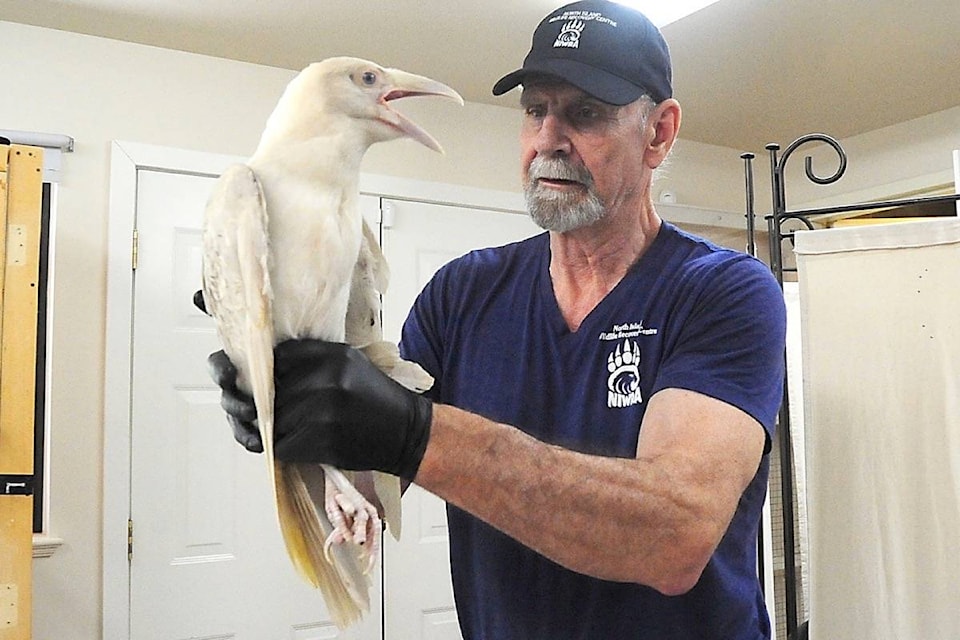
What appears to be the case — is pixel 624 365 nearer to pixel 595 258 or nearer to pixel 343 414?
pixel 595 258

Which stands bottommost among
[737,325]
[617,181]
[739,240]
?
[737,325]

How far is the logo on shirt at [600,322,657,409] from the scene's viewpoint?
4.14ft

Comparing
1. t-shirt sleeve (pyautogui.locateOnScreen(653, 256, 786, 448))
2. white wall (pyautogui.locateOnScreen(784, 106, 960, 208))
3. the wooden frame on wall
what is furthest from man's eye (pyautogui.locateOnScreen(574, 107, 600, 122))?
white wall (pyautogui.locateOnScreen(784, 106, 960, 208))

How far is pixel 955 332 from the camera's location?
206cm

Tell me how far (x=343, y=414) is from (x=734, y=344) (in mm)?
500

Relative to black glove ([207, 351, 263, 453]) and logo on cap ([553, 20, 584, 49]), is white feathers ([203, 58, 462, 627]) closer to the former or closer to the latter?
black glove ([207, 351, 263, 453])

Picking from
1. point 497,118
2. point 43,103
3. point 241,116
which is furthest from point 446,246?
point 43,103

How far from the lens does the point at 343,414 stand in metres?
0.90

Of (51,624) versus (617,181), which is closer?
(617,181)

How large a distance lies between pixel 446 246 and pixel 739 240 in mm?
1535

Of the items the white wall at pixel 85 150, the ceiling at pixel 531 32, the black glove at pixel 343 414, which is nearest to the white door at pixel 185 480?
the white wall at pixel 85 150

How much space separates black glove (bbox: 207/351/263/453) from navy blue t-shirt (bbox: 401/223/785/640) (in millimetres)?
403

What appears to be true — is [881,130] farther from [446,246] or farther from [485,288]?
[485,288]

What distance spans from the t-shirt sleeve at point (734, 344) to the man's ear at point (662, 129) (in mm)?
229
